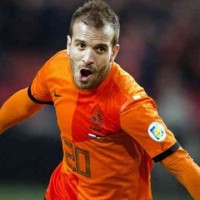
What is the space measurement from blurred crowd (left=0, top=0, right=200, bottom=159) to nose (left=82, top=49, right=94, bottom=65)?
115 inches

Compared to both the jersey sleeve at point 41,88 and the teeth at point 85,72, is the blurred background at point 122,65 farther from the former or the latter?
the teeth at point 85,72

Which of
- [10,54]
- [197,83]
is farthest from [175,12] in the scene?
[10,54]

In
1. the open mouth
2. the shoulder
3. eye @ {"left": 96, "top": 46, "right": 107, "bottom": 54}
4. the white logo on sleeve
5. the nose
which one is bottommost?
the white logo on sleeve

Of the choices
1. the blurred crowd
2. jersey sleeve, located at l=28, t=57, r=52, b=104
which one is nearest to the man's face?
jersey sleeve, located at l=28, t=57, r=52, b=104

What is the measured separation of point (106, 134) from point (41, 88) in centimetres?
56

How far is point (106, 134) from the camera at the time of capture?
3156mm

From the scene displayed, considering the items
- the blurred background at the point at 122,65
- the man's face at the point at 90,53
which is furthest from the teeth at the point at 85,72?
the blurred background at the point at 122,65

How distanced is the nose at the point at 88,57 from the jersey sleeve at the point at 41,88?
452 mm

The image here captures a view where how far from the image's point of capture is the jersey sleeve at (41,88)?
348 centimetres

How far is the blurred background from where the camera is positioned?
5719 mm

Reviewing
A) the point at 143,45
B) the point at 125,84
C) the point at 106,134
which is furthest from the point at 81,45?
the point at 143,45

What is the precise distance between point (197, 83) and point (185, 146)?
763mm

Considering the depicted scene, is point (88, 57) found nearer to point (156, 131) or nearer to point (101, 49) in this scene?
point (101, 49)

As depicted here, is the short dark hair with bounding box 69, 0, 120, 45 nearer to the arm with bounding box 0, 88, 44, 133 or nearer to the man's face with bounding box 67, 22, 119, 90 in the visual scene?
the man's face with bounding box 67, 22, 119, 90
